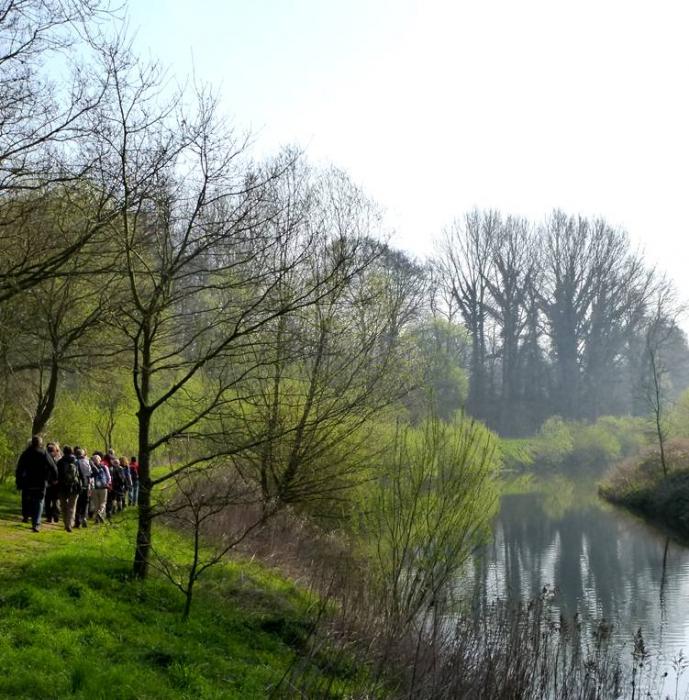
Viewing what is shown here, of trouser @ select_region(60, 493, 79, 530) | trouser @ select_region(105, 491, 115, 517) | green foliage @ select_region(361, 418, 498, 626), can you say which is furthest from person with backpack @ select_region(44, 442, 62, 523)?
green foliage @ select_region(361, 418, 498, 626)

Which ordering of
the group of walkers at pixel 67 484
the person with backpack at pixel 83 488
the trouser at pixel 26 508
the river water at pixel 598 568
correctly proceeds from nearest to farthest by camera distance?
1. the group of walkers at pixel 67 484
2. the trouser at pixel 26 508
3. the person with backpack at pixel 83 488
4. the river water at pixel 598 568

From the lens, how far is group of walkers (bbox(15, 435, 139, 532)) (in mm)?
14219

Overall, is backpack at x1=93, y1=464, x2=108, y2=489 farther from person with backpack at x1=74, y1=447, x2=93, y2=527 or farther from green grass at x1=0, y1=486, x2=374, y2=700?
green grass at x1=0, y1=486, x2=374, y2=700

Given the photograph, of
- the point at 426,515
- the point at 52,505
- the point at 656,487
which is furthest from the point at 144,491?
the point at 656,487

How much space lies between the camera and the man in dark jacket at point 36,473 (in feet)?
46.3

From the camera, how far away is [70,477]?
49.6 feet

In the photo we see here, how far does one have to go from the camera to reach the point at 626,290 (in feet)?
213

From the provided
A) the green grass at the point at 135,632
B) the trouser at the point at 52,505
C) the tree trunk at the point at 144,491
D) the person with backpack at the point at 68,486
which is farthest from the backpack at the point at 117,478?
the tree trunk at the point at 144,491

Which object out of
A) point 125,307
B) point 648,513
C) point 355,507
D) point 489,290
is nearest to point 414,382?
point 355,507

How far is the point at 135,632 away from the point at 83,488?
7.49 m

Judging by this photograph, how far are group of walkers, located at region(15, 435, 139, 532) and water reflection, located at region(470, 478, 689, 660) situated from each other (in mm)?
7582

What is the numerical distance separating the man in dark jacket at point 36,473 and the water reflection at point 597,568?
7559 mm

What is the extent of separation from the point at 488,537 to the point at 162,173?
424 inches

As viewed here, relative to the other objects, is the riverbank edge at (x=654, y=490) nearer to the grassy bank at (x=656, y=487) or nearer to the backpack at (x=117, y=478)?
the grassy bank at (x=656, y=487)
